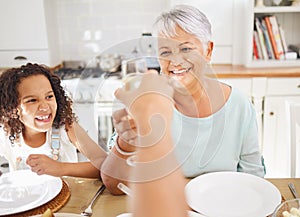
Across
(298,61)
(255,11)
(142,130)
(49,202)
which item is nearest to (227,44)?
(255,11)

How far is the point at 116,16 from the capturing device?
7.66ft

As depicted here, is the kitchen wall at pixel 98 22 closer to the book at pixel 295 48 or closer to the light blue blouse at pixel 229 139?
the book at pixel 295 48

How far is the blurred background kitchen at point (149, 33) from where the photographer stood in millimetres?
1916

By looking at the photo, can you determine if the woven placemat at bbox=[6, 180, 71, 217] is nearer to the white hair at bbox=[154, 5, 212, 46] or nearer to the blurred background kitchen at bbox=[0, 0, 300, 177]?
the white hair at bbox=[154, 5, 212, 46]

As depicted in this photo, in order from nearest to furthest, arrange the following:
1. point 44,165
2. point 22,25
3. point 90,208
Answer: point 90,208, point 44,165, point 22,25

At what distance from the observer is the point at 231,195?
0.79 m

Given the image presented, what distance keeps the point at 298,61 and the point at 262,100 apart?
0.35 m

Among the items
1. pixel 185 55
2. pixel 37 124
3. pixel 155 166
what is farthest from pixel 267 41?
pixel 155 166

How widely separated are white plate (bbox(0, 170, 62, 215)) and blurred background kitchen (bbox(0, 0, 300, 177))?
954mm

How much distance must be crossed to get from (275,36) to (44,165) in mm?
1592

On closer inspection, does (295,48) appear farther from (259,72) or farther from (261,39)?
(259,72)

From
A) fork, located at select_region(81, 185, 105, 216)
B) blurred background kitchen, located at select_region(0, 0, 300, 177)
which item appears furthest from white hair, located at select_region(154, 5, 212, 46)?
blurred background kitchen, located at select_region(0, 0, 300, 177)

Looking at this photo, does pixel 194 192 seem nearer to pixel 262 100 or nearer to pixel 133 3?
pixel 262 100

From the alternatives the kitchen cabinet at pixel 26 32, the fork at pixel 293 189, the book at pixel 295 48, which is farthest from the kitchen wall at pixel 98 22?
the fork at pixel 293 189
